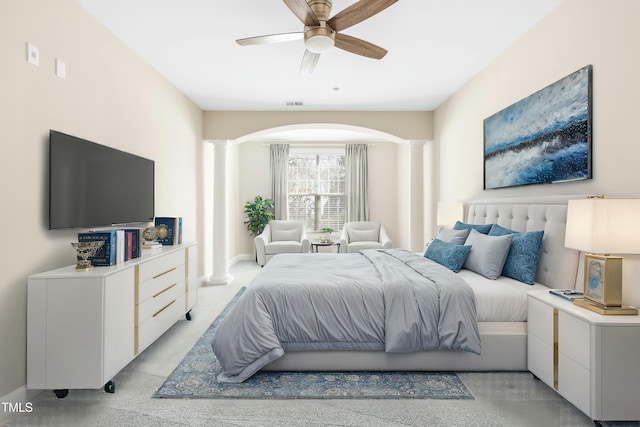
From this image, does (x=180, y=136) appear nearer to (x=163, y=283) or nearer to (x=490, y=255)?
(x=163, y=283)

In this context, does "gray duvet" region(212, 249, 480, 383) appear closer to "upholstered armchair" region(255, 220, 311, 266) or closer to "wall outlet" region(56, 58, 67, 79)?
"wall outlet" region(56, 58, 67, 79)

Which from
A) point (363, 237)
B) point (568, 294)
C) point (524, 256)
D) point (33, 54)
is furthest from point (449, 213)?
point (33, 54)

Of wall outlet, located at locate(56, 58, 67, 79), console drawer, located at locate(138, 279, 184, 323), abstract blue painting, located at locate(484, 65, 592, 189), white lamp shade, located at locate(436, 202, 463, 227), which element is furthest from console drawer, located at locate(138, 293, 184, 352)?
abstract blue painting, located at locate(484, 65, 592, 189)

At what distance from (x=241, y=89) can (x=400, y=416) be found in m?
3.81

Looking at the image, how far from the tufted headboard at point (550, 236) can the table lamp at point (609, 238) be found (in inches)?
19.5

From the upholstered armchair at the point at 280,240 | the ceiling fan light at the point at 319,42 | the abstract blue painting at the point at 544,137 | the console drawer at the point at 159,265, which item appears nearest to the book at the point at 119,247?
the console drawer at the point at 159,265

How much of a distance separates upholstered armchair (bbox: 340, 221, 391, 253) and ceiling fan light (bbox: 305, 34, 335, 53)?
4205mm

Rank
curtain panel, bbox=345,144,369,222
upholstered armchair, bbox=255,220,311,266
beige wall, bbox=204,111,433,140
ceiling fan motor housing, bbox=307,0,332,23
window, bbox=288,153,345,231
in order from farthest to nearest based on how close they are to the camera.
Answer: window, bbox=288,153,345,231, curtain panel, bbox=345,144,369,222, upholstered armchair, bbox=255,220,311,266, beige wall, bbox=204,111,433,140, ceiling fan motor housing, bbox=307,0,332,23

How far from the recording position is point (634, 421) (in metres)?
1.78

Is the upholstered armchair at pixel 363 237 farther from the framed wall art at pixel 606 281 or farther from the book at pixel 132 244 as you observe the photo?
the framed wall art at pixel 606 281

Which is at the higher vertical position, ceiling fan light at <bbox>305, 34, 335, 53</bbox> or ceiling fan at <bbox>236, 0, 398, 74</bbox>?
ceiling fan at <bbox>236, 0, 398, 74</bbox>

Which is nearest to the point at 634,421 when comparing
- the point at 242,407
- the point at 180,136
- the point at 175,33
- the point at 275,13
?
the point at 242,407

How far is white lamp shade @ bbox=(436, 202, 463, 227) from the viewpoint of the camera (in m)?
4.07

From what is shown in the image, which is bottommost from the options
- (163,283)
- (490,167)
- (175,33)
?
(163,283)
